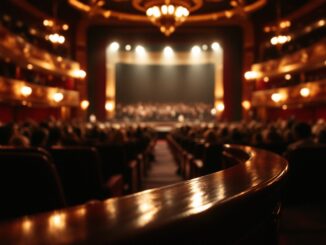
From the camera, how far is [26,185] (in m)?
1.81

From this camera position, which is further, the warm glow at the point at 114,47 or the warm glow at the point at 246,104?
the warm glow at the point at 114,47

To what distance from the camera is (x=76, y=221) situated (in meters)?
0.66

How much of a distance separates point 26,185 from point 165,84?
2850 centimetres

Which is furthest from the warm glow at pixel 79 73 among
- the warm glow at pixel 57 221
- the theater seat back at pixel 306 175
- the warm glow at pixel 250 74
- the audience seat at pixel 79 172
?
the warm glow at pixel 57 221

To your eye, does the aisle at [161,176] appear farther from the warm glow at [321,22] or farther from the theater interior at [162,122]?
the warm glow at [321,22]

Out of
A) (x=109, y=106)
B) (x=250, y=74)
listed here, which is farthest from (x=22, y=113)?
(x=250, y=74)

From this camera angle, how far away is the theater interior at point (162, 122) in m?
0.80

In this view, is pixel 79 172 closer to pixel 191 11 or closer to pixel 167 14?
pixel 167 14

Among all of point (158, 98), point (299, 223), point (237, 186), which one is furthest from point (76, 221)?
point (158, 98)

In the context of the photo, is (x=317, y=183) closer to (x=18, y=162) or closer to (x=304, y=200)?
(x=304, y=200)

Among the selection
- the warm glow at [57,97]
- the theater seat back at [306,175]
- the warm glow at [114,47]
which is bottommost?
the theater seat back at [306,175]

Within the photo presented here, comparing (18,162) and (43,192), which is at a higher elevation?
(18,162)

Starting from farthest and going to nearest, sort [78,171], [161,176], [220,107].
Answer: [220,107] < [161,176] < [78,171]

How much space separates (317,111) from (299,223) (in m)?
17.0
